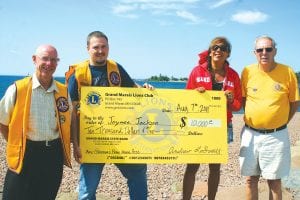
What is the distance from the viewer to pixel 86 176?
5.68 metres

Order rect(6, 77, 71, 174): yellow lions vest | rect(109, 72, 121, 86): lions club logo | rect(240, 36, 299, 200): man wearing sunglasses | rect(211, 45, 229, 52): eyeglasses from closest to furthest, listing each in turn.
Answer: rect(6, 77, 71, 174): yellow lions vest, rect(109, 72, 121, 86): lions club logo, rect(240, 36, 299, 200): man wearing sunglasses, rect(211, 45, 229, 52): eyeglasses

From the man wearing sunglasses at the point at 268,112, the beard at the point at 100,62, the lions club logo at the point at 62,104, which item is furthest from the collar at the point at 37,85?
the man wearing sunglasses at the point at 268,112

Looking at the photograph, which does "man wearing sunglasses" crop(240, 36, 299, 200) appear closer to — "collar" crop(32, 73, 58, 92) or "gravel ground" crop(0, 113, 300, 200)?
"collar" crop(32, 73, 58, 92)

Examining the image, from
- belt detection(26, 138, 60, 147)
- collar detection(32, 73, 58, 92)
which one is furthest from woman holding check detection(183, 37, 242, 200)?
A: belt detection(26, 138, 60, 147)

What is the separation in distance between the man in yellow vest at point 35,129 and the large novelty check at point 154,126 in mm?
796

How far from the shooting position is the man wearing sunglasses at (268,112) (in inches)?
231

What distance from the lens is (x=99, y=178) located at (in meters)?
5.75

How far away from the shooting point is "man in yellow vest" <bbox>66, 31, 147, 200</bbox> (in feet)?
18.0

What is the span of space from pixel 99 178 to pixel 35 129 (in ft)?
Result: 4.21

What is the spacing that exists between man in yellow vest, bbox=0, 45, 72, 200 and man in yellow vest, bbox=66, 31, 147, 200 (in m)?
0.48

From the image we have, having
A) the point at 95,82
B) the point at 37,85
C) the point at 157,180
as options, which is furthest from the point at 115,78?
the point at 157,180

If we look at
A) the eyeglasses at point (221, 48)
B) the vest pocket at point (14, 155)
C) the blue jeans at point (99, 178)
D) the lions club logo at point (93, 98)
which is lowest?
the blue jeans at point (99, 178)

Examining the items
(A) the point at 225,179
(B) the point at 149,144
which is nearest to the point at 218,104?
(B) the point at 149,144

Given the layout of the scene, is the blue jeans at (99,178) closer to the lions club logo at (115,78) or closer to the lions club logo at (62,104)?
the lions club logo at (62,104)
